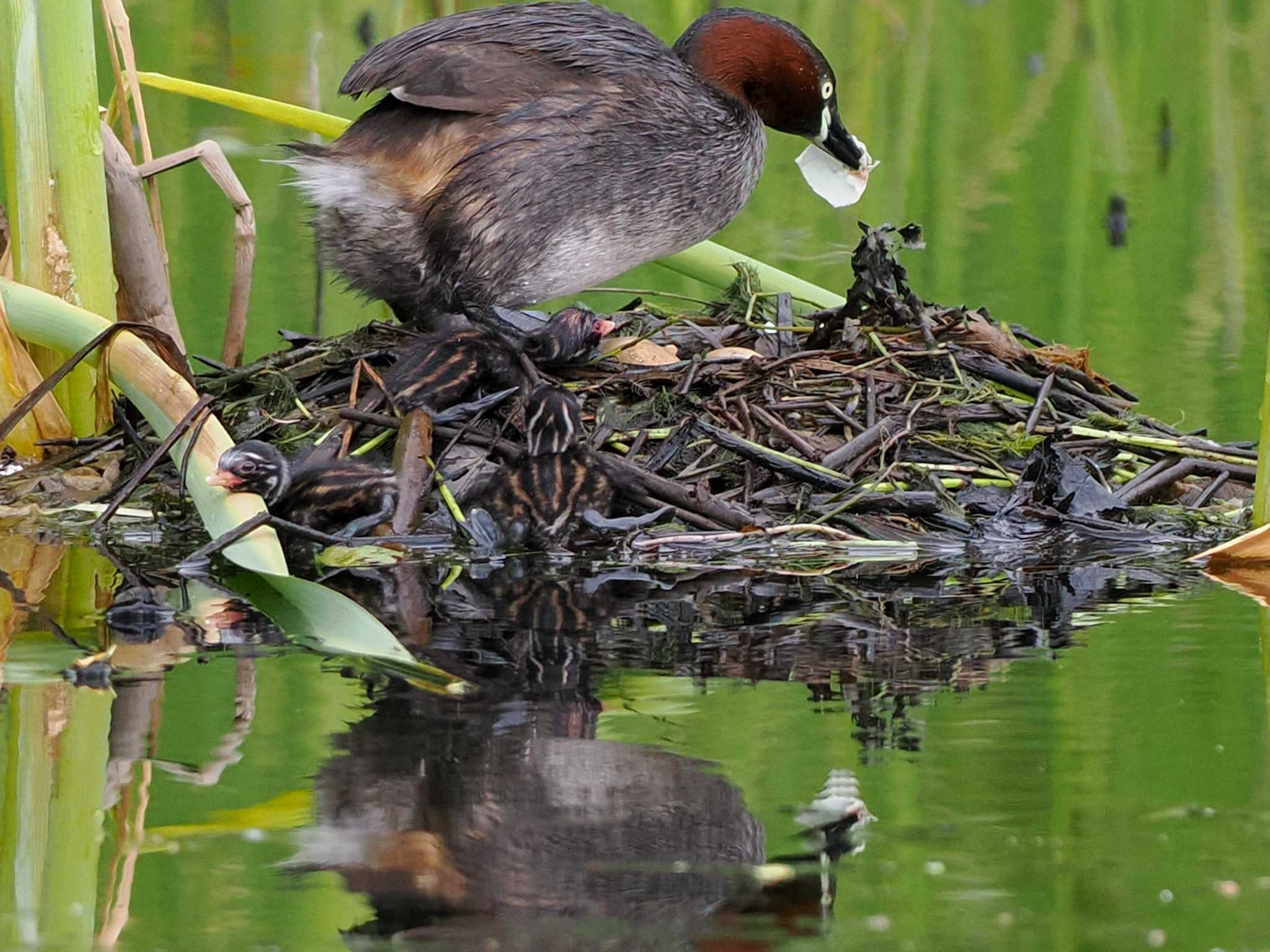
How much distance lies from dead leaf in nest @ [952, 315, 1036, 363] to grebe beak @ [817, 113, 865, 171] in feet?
2.80

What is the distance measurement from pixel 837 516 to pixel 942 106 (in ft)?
21.3

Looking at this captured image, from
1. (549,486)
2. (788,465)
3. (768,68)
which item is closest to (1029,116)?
(768,68)

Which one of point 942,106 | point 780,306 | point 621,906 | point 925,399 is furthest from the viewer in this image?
point 942,106

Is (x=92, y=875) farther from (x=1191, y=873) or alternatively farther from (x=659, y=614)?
(x=659, y=614)

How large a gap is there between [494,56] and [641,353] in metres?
0.88

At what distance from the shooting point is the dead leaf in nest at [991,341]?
547 centimetres

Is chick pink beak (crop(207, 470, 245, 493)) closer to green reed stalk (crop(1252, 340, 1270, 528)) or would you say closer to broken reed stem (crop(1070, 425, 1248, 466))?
broken reed stem (crop(1070, 425, 1248, 466))

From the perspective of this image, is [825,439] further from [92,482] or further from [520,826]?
[520,826]

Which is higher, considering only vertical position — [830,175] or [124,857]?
[830,175]

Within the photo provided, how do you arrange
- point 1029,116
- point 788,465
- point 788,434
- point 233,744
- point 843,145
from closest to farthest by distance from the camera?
point 233,744 → point 788,465 → point 788,434 → point 843,145 → point 1029,116

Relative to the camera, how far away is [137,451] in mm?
5223

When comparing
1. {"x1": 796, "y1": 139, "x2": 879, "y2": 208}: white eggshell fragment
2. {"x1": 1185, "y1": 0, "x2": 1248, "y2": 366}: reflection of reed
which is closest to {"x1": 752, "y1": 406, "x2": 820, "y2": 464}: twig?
{"x1": 796, "y1": 139, "x2": 879, "y2": 208}: white eggshell fragment

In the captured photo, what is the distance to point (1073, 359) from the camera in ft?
18.3

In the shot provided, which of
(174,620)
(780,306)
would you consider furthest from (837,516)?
(174,620)
